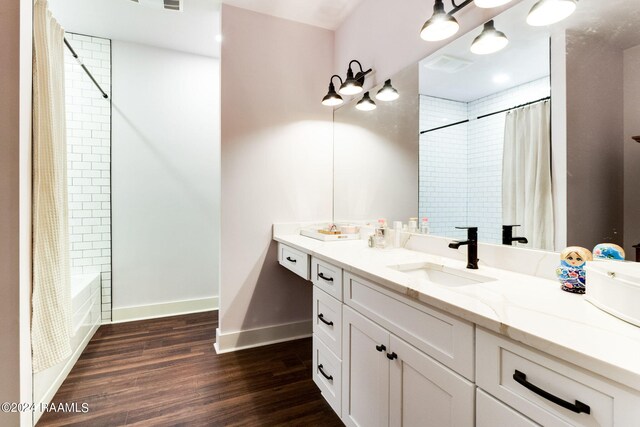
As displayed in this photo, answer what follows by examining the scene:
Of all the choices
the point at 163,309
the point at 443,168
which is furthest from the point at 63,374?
the point at 443,168

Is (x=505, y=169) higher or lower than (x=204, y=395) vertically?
higher

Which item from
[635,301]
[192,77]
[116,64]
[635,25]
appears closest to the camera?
[635,301]

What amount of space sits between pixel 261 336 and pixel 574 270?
7.07 feet

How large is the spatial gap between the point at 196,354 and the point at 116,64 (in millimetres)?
2676

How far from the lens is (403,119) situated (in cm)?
203

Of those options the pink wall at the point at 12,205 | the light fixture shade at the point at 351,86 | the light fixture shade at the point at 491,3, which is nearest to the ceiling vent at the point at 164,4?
the pink wall at the point at 12,205

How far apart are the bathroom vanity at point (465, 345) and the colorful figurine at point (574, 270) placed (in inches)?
1.8

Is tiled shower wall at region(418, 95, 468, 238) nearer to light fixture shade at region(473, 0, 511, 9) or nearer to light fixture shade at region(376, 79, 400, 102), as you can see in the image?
light fixture shade at region(376, 79, 400, 102)

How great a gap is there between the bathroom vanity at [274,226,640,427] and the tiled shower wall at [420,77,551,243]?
147 millimetres

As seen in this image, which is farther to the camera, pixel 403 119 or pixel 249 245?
pixel 249 245

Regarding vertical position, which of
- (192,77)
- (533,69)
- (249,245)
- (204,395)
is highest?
(192,77)

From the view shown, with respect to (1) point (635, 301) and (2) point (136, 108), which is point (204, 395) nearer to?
(1) point (635, 301)

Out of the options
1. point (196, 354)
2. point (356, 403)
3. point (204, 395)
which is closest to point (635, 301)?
point (356, 403)

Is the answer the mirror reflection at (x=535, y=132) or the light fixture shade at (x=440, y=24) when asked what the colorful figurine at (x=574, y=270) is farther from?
the light fixture shade at (x=440, y=24)
